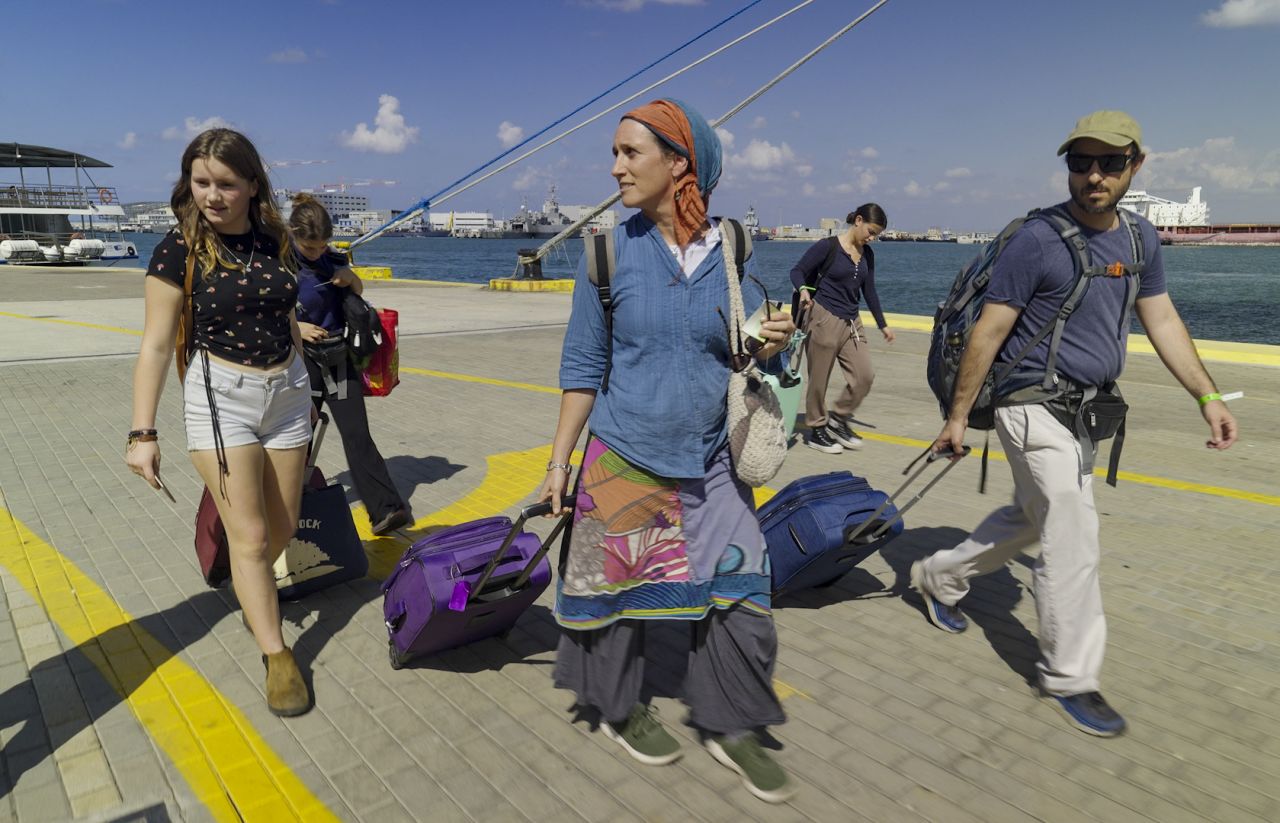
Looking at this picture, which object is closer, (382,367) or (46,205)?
(382,367)

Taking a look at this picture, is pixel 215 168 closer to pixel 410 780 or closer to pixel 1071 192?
pixel 410 780

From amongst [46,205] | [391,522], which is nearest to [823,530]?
[391,522]

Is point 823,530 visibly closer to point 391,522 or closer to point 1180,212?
point 391,522

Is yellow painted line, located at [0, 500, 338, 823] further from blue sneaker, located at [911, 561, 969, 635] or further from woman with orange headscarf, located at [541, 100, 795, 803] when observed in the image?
blue sneaker, located at [911, 561, 969, 635]

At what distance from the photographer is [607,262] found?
7.91 ft

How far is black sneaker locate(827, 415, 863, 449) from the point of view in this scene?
682cm

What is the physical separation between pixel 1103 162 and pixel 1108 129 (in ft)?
0.38

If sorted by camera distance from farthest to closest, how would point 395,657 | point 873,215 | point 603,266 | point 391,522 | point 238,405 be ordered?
point 873,215 < point 391,522 < point 395,657 < point 238,405 < point 603,266

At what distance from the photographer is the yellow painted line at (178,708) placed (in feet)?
8.04

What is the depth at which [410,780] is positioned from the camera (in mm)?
2543

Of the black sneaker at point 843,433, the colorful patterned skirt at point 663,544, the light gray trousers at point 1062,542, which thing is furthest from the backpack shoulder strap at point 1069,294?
the black sneaker at point 843,433

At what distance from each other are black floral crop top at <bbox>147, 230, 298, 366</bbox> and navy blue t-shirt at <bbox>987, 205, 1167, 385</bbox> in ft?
8.42

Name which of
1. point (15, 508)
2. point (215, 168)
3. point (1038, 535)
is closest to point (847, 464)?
point (1038, 535)

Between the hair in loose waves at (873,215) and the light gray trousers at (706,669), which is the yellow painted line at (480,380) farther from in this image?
the light gray trousers at (706,669)
